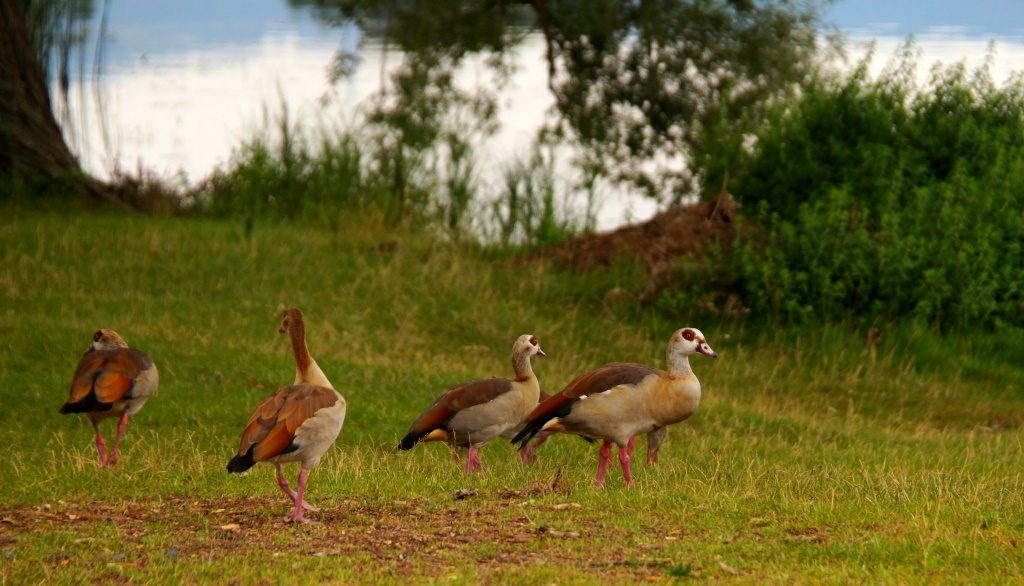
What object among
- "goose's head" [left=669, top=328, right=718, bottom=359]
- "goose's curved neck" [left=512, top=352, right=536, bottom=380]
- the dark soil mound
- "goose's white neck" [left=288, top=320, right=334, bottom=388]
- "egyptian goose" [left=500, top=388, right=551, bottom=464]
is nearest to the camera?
"goose's white neck" [left=288, top=320, right=334, bottom=388]

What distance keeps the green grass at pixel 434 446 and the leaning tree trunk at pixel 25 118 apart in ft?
4.89

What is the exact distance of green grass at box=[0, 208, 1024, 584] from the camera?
6656 mm

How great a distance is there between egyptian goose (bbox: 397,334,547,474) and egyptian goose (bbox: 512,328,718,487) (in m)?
0.48

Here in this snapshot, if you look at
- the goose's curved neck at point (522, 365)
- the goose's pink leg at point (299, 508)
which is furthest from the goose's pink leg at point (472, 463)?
the goose's pink leg at point (299, 508)

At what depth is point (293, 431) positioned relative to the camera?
743 cm

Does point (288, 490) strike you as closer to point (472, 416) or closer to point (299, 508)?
point (299, 508)

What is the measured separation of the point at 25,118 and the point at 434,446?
50.6ft

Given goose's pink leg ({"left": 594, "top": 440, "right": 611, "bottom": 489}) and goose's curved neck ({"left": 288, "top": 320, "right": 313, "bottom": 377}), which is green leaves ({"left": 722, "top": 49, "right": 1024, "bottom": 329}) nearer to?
goose's pink leg ({"left": 594, "top": 440, "right": 611, "bottom": 489})

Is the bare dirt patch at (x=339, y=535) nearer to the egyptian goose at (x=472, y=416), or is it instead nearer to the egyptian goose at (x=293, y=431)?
the egyptian goose at (x=293, y=431)

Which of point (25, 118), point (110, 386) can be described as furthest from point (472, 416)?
point (25, 118)

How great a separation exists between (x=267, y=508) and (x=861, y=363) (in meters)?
11.7

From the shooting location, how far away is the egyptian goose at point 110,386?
941 centimetres

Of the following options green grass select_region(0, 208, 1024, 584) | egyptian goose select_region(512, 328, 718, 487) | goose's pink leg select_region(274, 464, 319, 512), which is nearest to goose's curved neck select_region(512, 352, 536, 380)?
green grass select_region(0, 208, 1024, 584)

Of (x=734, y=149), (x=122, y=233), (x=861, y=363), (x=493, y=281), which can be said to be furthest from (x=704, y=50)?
(x=122, y=233)
